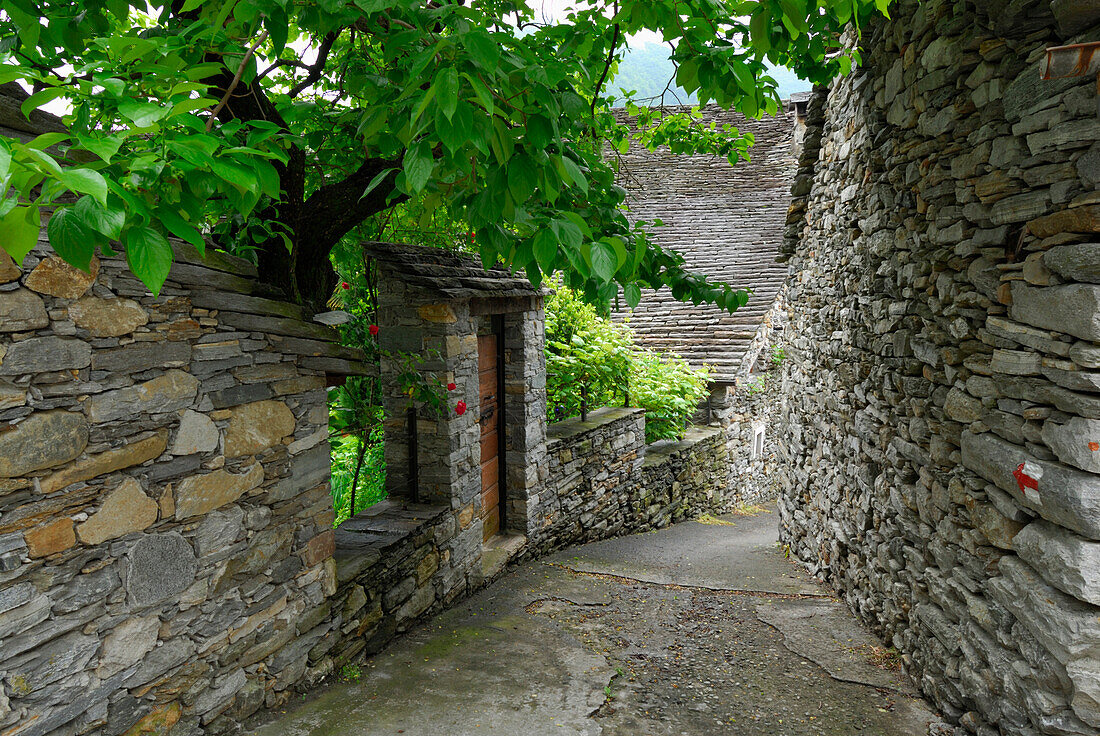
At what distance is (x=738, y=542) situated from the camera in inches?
297

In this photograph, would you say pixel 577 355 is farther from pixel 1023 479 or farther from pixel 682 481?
pixel 1023 479

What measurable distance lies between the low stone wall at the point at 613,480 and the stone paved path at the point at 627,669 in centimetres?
91

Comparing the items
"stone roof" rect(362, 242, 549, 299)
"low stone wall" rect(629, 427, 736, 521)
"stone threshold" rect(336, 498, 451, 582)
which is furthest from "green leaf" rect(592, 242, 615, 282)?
"low stone wall" rect(629, 427, 736, 521)

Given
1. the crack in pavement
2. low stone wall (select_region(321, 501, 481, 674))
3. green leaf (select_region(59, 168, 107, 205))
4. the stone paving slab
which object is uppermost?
green leaf (select_region(59, 168, 107, 205))

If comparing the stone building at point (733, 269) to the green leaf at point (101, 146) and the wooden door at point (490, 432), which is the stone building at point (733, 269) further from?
the green leaf at point (101, 146)

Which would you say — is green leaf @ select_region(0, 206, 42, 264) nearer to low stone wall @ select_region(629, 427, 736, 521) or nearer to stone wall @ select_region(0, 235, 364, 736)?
stone wall @ select_region(0, 235, 364, 736)

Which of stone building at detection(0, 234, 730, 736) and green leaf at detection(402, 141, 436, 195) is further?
stone building at detection(0, 234, 730, 736)

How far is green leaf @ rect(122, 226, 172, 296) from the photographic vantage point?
66.2 inches

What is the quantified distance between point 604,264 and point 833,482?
150 inches

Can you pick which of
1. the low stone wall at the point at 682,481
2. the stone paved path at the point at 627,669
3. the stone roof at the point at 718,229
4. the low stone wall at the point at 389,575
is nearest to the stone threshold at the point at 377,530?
the low stone wall at the point at 389,575

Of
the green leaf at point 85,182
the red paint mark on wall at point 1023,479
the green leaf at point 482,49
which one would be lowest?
the red paint mark on wall at point 1023,479

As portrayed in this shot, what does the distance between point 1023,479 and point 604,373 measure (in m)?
5.37

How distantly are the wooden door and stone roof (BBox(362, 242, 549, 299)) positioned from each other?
550 mm

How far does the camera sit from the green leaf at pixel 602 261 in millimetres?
1949
